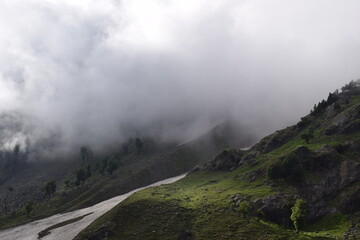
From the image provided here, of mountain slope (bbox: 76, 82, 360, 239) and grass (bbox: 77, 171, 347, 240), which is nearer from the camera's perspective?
grass (bbox: 77, 171, 347, 240)

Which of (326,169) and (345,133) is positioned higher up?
(345,133)

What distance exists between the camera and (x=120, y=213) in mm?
152375

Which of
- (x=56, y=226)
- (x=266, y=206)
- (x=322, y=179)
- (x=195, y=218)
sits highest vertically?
(x=56, y=226)

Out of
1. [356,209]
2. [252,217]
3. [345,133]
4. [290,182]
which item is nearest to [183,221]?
[252,217]

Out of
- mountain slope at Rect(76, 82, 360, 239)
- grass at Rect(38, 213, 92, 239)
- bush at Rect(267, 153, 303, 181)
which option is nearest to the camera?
mountain slope at Rect(76, 82, 360, 239)

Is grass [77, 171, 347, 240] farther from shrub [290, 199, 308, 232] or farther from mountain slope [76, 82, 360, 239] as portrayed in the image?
shrub [290, 199, 308, 232]

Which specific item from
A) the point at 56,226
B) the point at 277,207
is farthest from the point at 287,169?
the point at 56,226

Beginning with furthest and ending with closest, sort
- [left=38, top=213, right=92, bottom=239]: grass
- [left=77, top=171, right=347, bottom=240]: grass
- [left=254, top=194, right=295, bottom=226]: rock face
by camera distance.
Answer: [left=38, top=213, right=92, bottom=239]: grass < [left=254, top=194, right=295, bottom=226]: rock face < [left=77, top=171, right=347, bottom=240]: grass

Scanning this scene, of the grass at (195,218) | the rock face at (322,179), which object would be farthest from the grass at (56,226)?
the rock face at (322,179)

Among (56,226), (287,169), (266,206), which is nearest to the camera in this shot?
(266,206)

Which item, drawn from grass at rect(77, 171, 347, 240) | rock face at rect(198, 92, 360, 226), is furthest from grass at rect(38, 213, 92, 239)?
rock face at rect(198, 92, 360, 226)

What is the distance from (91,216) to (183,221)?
7792 centimetres

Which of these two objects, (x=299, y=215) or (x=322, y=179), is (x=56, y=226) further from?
(x=322, y=179)

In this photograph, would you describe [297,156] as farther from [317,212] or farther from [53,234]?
[53,234]
